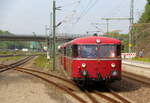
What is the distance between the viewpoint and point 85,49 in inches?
595

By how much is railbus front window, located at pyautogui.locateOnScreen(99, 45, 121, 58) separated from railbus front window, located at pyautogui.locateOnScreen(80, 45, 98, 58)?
278 mm

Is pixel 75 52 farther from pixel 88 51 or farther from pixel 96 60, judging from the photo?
pixel 96 60

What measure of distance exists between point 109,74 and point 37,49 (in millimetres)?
171344

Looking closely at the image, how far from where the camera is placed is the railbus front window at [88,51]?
589 inches

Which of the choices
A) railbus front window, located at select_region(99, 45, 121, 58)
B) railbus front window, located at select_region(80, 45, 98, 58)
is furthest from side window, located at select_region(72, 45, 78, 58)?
railbus front window, located at select_region(99, 45, 121, 58)

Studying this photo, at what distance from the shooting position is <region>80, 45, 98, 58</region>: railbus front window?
49.1 ft

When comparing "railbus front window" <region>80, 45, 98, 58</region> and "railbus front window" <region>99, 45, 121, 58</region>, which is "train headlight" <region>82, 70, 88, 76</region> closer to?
"railbus front window" <region>80, 45, 98, 58</region>

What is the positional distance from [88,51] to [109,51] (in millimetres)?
974

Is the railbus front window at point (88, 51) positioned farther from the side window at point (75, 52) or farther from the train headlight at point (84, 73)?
the train headlight at point (84, 73)

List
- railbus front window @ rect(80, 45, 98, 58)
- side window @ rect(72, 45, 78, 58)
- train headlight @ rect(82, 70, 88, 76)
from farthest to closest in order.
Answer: side window @ rect(72, 45, 78, 58), railbus front window @ rect(80, 45, 98, 58), train headlight @ rect(82, 70, 88, 76)

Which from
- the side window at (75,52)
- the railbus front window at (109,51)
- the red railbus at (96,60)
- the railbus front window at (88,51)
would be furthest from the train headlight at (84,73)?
the railbus front window at (109,51)

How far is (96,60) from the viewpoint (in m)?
14.8

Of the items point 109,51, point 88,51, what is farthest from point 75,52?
point 109,51

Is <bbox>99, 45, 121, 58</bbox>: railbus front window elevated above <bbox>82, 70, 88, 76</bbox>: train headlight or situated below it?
above
